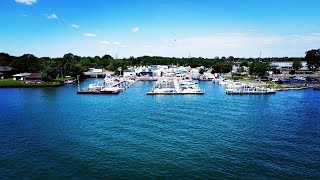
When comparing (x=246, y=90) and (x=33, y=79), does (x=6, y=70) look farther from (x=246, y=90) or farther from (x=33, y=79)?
(x=246, y=90)

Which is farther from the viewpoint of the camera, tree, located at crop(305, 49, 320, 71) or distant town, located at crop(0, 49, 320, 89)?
tree, located at crop(305, 49, 320, 71)

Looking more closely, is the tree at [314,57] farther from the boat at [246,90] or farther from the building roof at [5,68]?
the building roof at [5,68]

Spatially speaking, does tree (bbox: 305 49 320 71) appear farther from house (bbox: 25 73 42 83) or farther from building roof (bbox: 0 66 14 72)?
building roof (bbox: 0 66 14 72)

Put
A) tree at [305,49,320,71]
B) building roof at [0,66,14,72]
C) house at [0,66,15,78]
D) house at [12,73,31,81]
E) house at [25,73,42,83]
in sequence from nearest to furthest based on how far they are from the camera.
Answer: house at [25,73,42,83] < house at [12,73,31,81] < house at [0,66,15,78] < building roof at [0,66,14,72] < tree at [305,49,320,71]

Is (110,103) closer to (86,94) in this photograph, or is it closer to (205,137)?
(86,94)

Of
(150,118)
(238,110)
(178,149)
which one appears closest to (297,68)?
(238,110)

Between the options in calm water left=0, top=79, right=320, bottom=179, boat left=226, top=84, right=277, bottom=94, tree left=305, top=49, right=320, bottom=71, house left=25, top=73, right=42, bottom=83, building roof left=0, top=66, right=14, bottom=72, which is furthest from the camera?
tree left=305, top=49, right=320, bottom=71

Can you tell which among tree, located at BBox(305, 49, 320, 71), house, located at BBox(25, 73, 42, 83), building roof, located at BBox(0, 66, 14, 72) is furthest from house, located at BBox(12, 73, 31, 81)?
tree, located at BBox(305, 49, 320, 71)

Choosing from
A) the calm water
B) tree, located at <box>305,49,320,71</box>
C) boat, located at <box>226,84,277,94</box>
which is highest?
tree, located at <box>305,49,320,71</box>

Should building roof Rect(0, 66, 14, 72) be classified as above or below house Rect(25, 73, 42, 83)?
above

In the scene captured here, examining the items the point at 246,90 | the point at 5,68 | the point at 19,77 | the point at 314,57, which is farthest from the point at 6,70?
the point at 314,57
